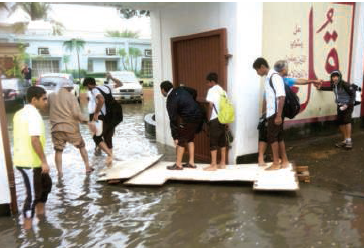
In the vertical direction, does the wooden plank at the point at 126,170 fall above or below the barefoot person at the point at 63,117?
below

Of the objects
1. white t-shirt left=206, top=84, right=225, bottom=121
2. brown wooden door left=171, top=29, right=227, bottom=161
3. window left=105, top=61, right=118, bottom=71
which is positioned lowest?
white t-shirt left=206, top=84, right=225, bottom=121

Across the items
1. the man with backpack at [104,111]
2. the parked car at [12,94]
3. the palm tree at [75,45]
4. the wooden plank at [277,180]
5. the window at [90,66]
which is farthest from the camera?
the window at [90,66]

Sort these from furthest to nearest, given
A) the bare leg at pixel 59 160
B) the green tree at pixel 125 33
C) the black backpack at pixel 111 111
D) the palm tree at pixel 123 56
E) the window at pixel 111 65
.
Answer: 1. the green tree at pixel 125 33
2. the window at pixel 111 65
3. the palm tree at pixel 123 56
4. the black backpack at pixel 111 111
5. the bare leg at pixel 59 160

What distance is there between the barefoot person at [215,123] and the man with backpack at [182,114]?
0.90 feet

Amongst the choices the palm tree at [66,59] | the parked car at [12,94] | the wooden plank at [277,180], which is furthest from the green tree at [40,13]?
the wooden plank at [277,180]

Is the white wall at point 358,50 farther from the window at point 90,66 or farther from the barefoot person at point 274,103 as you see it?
the window at point 90,66

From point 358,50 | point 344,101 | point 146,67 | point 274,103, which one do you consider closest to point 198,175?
point 274,103

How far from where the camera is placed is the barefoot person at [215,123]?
555 cm

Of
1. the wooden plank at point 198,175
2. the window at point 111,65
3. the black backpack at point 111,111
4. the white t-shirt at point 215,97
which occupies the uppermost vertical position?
the window at point 111,65

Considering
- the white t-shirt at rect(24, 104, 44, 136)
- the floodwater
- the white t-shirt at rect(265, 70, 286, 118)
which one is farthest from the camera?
the white t-shirt at rect(265, 70, 286, 118)

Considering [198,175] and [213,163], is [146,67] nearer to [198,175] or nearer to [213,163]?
[213,163]

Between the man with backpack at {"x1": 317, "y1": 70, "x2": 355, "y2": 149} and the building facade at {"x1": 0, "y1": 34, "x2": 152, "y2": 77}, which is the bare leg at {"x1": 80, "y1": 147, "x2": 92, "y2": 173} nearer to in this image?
the man with backpack at {"x1": 317, "y1": 70, "x2": 355, "y2": 149}

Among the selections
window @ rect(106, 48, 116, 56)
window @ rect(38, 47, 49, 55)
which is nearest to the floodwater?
window @ rect(38, 47, 49, 55)

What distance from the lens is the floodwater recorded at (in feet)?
12.0
